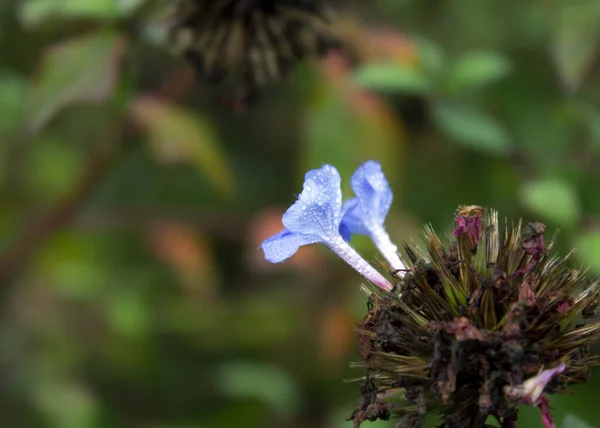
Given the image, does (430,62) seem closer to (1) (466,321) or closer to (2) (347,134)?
(2) (347,134)

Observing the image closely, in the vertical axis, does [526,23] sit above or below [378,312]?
above

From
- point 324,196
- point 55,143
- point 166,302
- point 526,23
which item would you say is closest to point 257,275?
point 166,302

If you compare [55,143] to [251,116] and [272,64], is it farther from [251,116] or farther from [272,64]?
[272,64]

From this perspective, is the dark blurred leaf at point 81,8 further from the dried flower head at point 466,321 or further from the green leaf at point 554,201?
the green leaf at point 554,201

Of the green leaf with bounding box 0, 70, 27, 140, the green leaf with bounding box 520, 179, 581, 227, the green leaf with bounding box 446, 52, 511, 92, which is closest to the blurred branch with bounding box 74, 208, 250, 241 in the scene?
the green leaf with bounding box 0, 70, 27, 140

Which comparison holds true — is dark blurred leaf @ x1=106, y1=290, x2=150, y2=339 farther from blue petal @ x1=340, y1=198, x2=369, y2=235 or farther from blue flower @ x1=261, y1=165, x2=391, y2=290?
blue flower @ x1=261, y1=165, x2=391, y2=290

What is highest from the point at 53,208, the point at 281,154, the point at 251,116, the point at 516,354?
the point at 251,116

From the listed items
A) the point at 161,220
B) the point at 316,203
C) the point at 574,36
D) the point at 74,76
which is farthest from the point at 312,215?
the point at 161,220
